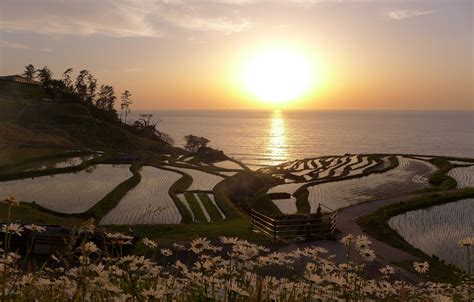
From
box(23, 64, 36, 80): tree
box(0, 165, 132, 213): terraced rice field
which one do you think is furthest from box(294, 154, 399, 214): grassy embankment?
box(23, 64, 36, 80): tree

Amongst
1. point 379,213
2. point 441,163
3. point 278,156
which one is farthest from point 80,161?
point 278,156

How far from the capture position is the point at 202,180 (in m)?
48.3

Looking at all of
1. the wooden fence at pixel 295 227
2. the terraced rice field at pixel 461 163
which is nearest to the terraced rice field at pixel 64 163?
the wooden fence at pixel 295 227

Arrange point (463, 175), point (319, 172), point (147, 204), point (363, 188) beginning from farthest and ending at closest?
1. point (319, 172)
2. point (463, 175)
3. point (363, 188)
4. point (147, 204)

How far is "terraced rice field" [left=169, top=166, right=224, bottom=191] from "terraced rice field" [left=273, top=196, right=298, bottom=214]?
6.58m

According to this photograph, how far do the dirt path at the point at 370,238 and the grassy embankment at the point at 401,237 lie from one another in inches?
26.0

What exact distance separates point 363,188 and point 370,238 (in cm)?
2139

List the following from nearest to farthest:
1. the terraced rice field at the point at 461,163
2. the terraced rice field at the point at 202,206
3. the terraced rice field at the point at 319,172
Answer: the terraced rice field at the point at 202,206, the terraced rice field at the point at 319,172, the terraced rice field at the point at 461,163

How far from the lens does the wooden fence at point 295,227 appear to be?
2589 centimetres

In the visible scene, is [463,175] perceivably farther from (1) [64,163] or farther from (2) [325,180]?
(1) [64,163]

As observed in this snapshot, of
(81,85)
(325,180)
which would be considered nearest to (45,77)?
(81,85)

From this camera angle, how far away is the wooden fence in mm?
25886

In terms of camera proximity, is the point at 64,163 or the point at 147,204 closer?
the point at 147,204

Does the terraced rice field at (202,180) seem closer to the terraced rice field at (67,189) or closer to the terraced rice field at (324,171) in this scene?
the terraced rice field at (67,189)
